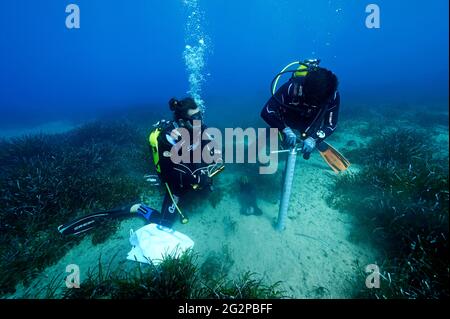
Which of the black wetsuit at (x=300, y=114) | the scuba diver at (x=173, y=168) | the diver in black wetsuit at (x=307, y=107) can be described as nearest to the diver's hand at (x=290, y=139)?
the diver in black wetsuit at (x=307, y=107)

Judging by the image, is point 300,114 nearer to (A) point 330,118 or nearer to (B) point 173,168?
(A) point 330,118

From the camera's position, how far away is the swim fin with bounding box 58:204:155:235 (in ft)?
15.6

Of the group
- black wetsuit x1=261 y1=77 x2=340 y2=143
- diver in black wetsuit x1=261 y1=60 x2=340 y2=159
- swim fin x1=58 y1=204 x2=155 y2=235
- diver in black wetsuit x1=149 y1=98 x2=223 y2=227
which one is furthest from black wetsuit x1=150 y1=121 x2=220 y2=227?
diver in black wetsuit x1=261 y1=60 x2=340 y2=159

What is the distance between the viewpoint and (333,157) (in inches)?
194

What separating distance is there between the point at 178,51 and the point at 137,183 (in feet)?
401

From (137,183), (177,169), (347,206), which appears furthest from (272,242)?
(137,183)

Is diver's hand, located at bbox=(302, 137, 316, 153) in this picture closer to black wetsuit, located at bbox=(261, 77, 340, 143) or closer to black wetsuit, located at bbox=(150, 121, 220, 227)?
black wetsuit, located at bbox=(261, 77, 340, 143)

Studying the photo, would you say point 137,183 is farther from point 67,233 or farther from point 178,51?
point 178,51

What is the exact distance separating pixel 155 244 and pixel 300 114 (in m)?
3.86

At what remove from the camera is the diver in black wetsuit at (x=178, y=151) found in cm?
438

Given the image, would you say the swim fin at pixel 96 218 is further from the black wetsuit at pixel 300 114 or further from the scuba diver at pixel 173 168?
the black wetsuit at pixel 300 114

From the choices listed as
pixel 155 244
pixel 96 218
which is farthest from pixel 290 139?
pixel 96 218

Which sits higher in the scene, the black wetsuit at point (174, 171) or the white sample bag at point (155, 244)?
the black wetsuit at point (174, 171)

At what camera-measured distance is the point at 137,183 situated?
6664 millimetres
